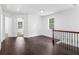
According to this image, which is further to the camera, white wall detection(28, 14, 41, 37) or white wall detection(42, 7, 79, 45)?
white wall detection(28, 14, 41, 37)

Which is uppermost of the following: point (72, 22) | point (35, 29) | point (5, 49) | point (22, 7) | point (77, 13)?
point (22, 7)

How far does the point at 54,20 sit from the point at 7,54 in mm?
1165

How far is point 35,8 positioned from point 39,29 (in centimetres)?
44

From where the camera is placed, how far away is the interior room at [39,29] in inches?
80.7

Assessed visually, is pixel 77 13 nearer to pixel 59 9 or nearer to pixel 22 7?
pixel 59 9

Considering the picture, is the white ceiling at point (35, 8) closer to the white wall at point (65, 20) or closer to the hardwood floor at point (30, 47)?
the white wall at point (65, 20)

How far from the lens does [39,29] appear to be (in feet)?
7.29

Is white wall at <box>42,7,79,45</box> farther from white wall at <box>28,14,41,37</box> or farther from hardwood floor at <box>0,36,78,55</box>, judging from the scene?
hardwood floor at <box>0,36,78,55</box>

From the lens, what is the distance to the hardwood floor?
6.78 feet

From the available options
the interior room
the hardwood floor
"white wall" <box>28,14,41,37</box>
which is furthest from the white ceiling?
the hardwood floor

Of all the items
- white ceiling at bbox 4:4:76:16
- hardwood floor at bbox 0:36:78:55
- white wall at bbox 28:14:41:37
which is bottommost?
hardwood floor at bbox 0:36:78:55

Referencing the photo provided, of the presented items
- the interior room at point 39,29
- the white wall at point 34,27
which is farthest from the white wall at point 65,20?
the white wall at point 34,27
